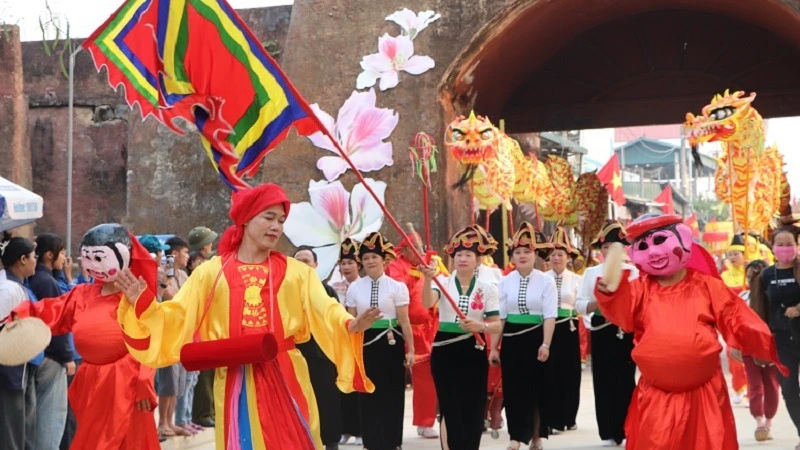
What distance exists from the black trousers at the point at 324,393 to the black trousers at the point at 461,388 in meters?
1.48

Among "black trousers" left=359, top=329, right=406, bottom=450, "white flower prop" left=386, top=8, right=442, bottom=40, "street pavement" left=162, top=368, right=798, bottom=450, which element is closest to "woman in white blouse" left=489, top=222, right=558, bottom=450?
"street pavement" left=162, top=368, right=798, bottom=450

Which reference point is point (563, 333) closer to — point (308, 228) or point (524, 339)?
point (524, 339)

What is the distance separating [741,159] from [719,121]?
24.6 inches

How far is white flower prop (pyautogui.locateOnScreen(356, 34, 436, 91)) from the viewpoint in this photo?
14.1 meters

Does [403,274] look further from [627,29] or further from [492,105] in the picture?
[627,29]

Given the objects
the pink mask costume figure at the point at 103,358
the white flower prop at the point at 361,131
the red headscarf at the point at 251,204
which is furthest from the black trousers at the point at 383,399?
the white flower prop at the point at 361,131

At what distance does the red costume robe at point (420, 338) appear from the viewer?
1105 centimetres

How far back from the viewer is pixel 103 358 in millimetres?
7266

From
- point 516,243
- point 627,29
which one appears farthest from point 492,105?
point 516,243

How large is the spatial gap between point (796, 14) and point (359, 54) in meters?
4.69

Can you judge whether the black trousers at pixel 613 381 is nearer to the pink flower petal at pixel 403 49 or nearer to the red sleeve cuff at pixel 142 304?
the pink flower petal at pixel 403 49

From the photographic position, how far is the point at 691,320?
6.71 meters

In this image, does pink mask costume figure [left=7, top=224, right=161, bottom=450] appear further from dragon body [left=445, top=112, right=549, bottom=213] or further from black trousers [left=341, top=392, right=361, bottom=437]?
dragon body [left=445, top=112, right=549, bottom=213]

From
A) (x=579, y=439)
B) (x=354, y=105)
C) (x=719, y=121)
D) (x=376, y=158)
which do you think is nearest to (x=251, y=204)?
(x=579, y=439)
